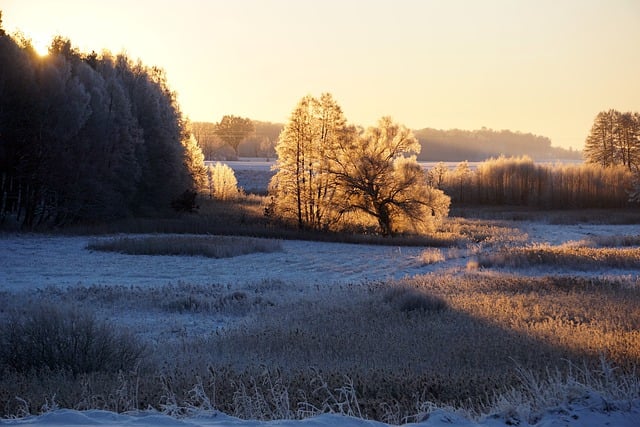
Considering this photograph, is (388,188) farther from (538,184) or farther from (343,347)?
(343,347)

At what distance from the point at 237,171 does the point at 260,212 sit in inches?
2162

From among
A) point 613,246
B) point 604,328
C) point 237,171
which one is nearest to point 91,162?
point 613,246

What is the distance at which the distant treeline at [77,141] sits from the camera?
3541 centimetres

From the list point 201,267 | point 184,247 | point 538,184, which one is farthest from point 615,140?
point 201,267

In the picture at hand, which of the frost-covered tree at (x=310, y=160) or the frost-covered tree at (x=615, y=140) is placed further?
the frost-covered tree at (x=615, y=140)

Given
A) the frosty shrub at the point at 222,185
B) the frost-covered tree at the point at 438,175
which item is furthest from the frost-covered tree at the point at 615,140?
the frosty shrub at the point at 222,185

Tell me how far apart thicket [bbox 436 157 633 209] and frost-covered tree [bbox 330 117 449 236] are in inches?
1012

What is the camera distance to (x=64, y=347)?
31.4 ft

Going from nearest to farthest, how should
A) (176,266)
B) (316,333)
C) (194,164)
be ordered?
(316,333), (176,266), (194,164)

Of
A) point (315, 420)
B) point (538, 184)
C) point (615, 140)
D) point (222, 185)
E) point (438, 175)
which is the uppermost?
point (615, 140)

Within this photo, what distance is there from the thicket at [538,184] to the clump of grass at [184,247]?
38.8 meters

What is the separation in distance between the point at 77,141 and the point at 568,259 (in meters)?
28.5

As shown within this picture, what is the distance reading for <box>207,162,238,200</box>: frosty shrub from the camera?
6894 centimetres

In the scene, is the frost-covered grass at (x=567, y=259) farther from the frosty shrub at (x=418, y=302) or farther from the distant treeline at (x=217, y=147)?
the distant treeline at (x=217, y=147)
